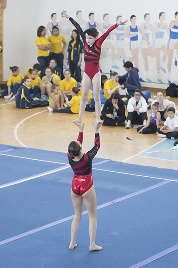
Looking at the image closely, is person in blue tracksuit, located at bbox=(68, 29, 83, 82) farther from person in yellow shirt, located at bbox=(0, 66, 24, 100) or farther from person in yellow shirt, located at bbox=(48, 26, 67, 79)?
person in yellow shirt, located at bbox=(0, 66, 24, 100)

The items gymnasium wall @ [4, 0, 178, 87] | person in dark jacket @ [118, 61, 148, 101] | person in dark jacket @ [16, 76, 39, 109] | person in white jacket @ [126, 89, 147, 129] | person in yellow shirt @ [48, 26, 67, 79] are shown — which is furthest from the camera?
person in yellow shirt @ [48, 26, 67, 79]

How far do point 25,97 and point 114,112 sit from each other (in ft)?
10.4

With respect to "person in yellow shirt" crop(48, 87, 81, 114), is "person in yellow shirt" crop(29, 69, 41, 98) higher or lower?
higher

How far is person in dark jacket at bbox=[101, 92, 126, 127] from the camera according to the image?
11461 millimetres

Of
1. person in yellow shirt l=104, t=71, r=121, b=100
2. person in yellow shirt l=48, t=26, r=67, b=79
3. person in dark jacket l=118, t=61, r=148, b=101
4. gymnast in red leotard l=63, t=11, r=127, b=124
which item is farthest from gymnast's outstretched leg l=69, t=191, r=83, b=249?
person in yellow shirt l=48, t=26, r=67, b=79

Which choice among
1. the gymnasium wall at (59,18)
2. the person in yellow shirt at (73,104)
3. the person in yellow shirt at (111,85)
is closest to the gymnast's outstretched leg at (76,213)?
the person in yellow shirt at (73,104)

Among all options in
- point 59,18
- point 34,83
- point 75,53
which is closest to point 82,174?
point 34,83

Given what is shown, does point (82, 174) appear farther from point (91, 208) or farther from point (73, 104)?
point (73, 104)

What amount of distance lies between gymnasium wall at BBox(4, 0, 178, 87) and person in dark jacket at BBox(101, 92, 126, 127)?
4.67 meters

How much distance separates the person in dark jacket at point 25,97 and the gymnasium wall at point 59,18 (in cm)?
396

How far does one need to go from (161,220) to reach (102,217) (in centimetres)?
71

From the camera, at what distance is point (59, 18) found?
1778 cm

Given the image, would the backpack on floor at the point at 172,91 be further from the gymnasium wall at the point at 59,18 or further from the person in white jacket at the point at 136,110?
the person in white jacket at the point at 136,110

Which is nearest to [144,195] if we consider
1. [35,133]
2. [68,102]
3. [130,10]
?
[35,133]
